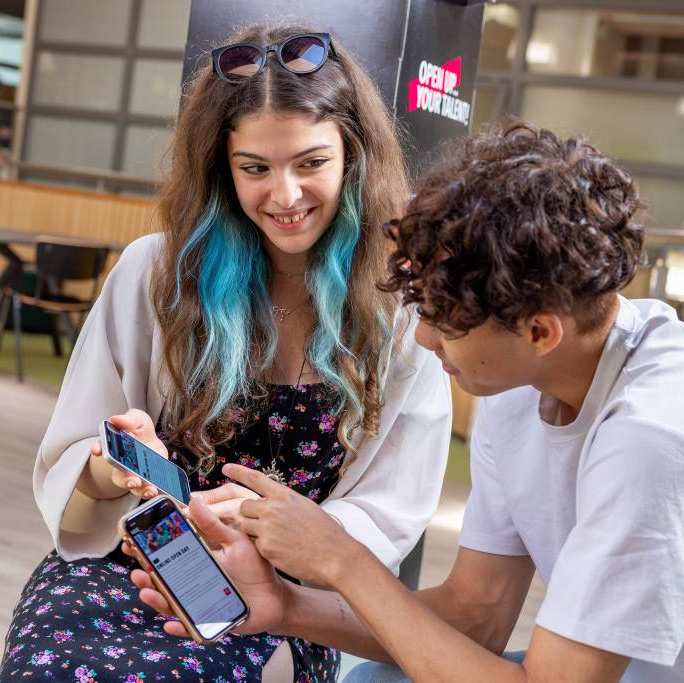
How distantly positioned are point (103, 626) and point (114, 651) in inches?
3.5

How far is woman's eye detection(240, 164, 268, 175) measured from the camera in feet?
6.50

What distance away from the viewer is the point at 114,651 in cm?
163

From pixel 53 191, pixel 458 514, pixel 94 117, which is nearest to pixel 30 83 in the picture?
pixel 94 117

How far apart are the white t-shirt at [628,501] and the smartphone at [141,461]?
1.88 feet

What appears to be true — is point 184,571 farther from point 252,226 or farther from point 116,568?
point 252,226

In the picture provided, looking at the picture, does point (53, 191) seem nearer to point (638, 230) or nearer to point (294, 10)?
point (294, 10)

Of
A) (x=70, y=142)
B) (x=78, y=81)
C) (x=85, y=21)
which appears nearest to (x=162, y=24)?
(x=85, y=21)

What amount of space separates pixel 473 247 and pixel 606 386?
25cm

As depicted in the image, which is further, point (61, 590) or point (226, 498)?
point (61, 590)

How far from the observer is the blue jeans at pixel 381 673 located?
1.64 m

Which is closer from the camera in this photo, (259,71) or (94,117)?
(259,71)

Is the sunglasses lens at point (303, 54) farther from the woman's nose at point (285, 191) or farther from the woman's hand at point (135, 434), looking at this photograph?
the woman's hand at point (135, 434)

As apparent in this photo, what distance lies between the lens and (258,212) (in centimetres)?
201

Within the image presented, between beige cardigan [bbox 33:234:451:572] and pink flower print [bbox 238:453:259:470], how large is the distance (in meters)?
0.15
